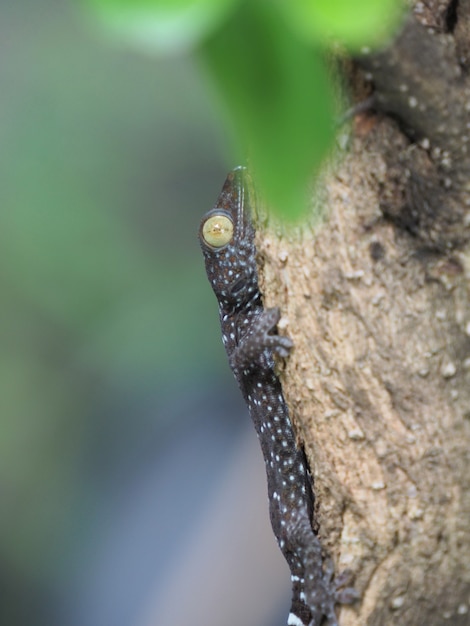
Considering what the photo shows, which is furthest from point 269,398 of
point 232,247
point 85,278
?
point 85,278

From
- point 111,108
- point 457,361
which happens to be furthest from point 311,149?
point 111,108

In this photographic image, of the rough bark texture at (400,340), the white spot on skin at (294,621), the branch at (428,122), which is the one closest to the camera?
the branch at (428,122)

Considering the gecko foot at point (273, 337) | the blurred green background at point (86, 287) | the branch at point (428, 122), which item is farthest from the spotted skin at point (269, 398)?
the blurred green background at point (86, 287)

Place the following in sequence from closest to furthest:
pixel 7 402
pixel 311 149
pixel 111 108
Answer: pixel 311 149 < pixel 111 108 < pixel 7 402

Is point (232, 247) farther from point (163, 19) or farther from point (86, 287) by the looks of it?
point (163, 19)

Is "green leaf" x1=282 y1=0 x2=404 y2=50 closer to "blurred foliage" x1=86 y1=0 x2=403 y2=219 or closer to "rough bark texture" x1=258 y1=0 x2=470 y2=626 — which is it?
"blurred foliage" x1=86 y1=0 x2=403 y2=219

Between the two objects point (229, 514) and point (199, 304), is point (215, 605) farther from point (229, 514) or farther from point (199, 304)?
point (199, 304)

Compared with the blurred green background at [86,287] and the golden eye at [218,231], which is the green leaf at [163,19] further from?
the blurred green background at [86,287]
